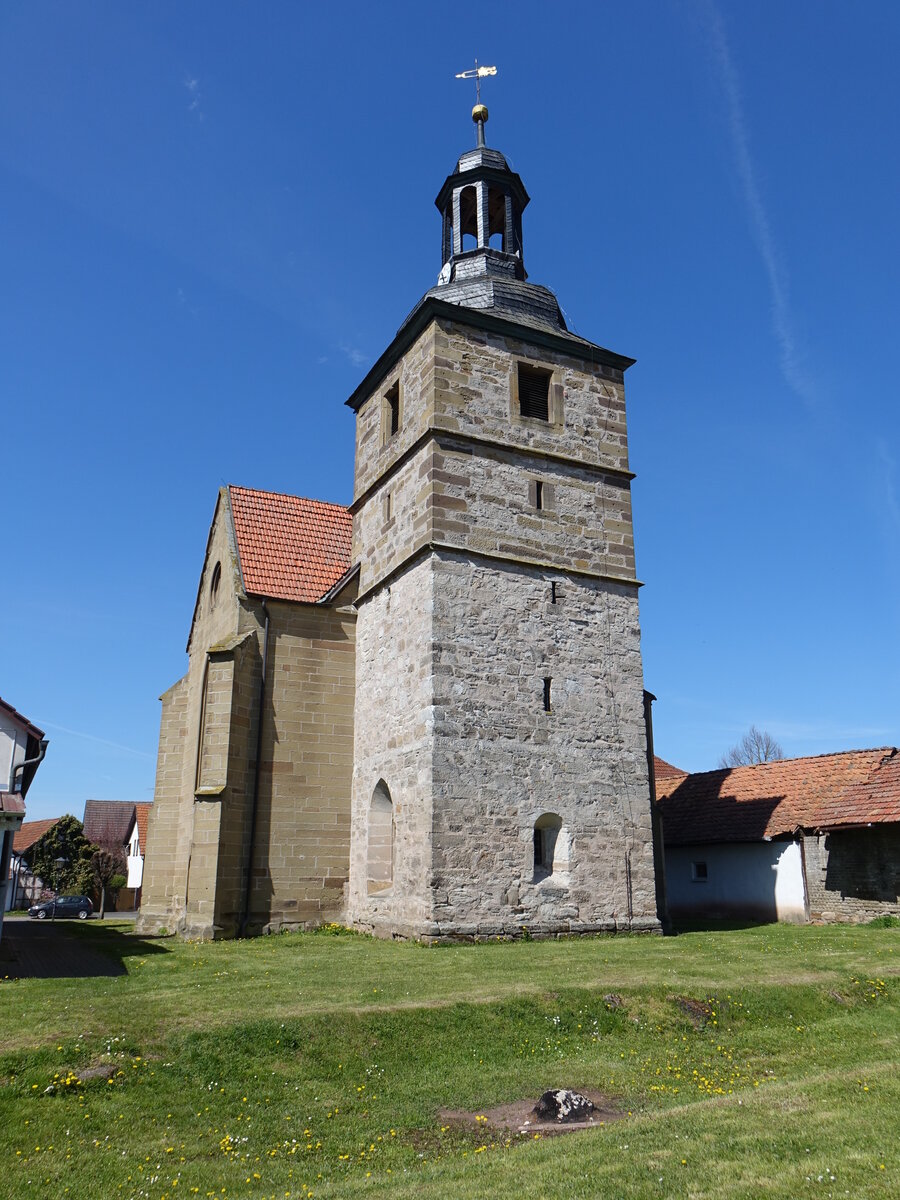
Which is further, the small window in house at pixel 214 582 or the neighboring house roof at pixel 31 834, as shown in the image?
the neighboring house roof at pixel 31 834

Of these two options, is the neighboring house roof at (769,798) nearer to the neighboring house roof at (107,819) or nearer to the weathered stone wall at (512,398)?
the weathered stone wall at (512,398)

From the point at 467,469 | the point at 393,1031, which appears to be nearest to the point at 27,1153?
the point at 393,1031

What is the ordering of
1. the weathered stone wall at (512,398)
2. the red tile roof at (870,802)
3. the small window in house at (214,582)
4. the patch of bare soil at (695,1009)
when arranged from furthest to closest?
the small window in house at (214,582), the red tile roof at (870,802), the weathered stone wall at (512,398), the patch of bare soil at (695,1009)

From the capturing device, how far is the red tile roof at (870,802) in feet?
61.5

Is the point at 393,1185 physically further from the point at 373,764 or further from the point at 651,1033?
the point at 373,764

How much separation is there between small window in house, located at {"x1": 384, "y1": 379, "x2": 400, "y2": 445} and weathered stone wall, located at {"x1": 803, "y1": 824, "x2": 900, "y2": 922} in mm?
12629

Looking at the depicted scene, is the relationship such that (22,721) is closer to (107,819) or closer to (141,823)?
(141,823)

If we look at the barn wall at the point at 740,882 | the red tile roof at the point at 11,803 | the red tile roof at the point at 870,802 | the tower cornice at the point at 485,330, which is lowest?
the barn wall at the point at 740,882

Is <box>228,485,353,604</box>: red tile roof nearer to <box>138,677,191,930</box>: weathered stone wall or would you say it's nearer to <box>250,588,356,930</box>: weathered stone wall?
<box>250,588,356,930</box>: weathered stone wall

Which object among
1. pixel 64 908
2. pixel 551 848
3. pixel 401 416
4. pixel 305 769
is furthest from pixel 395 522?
pixel 64 908

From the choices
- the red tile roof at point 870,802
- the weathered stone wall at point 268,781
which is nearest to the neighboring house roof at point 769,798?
the red tile roof at point 870,802

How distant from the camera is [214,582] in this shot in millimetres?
21828

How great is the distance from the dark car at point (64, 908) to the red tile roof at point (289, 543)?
78.1 feet

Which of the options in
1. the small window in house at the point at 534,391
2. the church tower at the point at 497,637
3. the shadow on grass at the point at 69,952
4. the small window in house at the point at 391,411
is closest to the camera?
the shadow on grass at the point at 69,952
